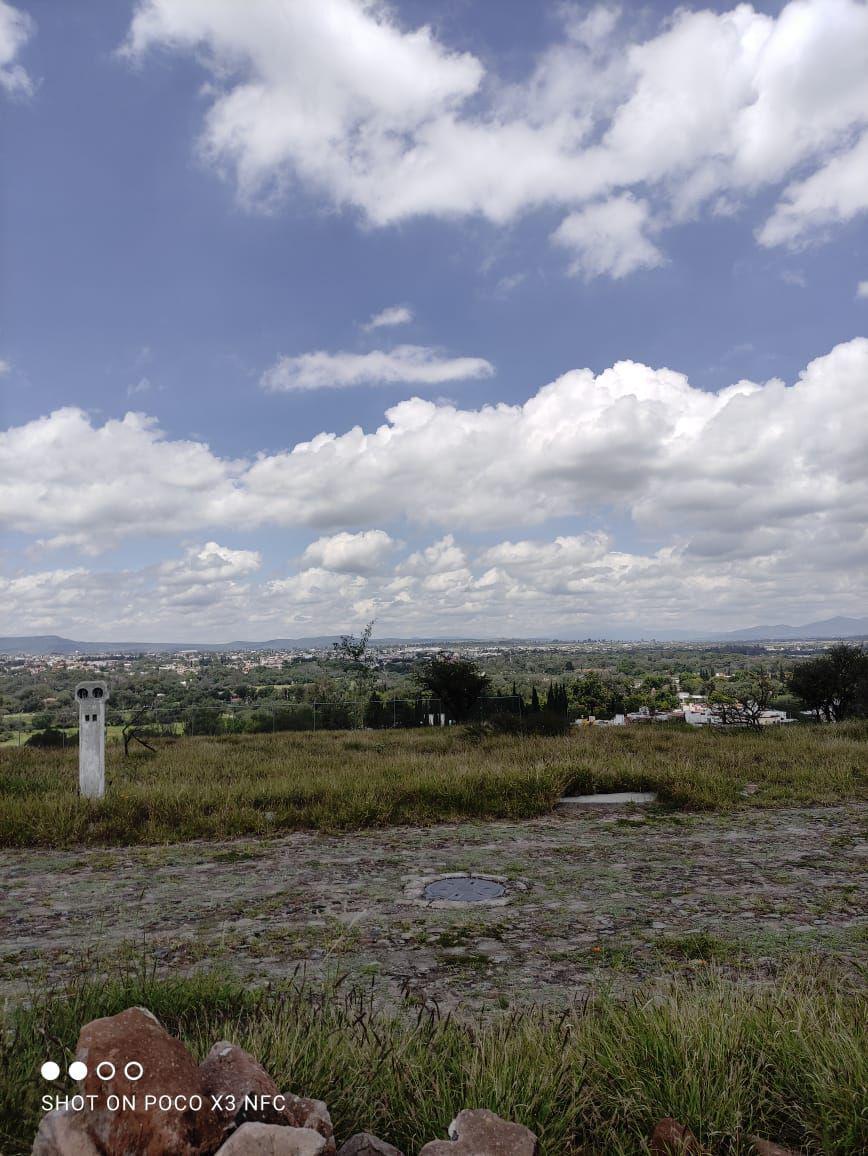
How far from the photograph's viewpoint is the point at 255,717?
2209 cm

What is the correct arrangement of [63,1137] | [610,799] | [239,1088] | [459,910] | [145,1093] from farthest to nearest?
[610,799]
[459,910]
[239,1088]
[145,1093]
[63,1137]

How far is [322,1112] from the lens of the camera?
1980mm

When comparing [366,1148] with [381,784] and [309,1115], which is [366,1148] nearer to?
[309,1115]

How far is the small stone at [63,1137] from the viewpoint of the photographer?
1690mm

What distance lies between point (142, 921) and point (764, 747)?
37.4 ft

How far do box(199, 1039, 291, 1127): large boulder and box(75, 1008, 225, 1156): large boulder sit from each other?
0.04 m

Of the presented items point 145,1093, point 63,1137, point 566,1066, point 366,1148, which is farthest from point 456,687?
point 63,1137

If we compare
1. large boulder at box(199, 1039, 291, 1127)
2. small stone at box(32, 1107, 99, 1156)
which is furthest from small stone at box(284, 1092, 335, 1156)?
small stone at box(32, 1107, 99, 1156)

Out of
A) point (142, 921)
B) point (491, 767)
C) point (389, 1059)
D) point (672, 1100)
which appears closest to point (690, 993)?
point (672, 1100)

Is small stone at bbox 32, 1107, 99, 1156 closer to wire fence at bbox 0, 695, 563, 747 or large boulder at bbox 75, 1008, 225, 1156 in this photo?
large boulder at bbox 75, 1008, 225, 1156

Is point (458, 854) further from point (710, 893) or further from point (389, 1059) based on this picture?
point (389, 1059)

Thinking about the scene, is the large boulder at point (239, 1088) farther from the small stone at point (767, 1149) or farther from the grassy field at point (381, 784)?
the grassy field at point (381, 784)

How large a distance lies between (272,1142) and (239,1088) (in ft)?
0.77

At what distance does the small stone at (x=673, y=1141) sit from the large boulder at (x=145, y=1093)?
46.2 inches
